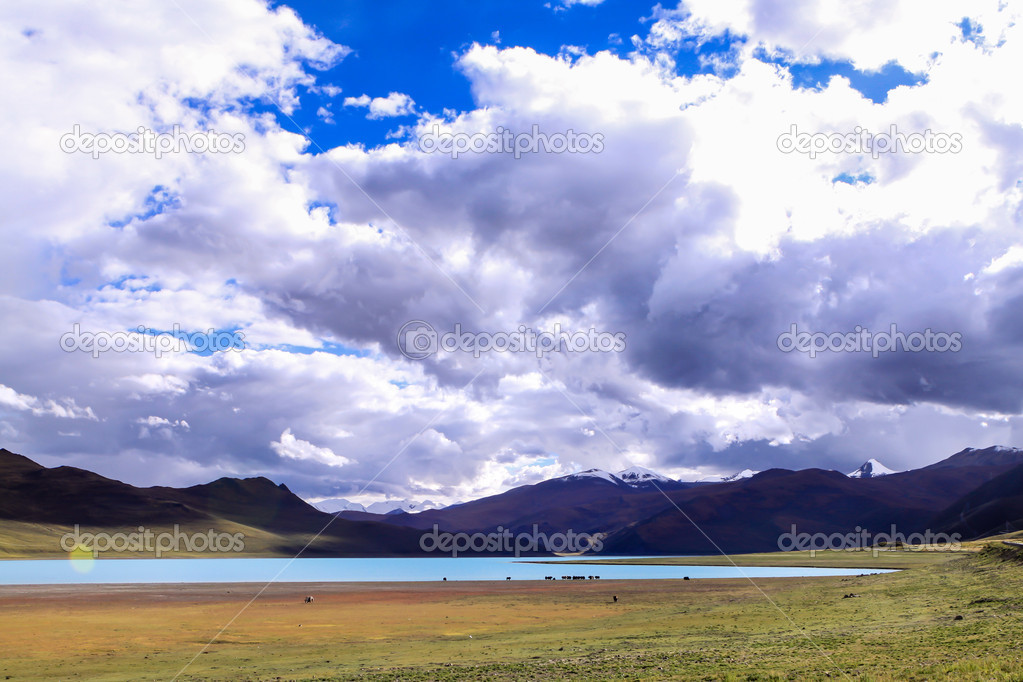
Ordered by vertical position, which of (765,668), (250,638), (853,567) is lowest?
(853,567)

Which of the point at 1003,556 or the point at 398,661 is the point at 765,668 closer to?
the point at 398,661

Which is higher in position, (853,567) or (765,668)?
(765,668)

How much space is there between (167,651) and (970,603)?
4630cm

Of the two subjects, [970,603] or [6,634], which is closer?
[970,603]

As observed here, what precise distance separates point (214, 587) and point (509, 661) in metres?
77.2

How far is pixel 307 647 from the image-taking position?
41.7 m

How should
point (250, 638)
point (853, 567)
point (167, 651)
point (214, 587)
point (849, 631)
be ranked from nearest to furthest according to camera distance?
point (849, 631), point (167, 651), point (250, 638), point (214, 587), point (853, 567)

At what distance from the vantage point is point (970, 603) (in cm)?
4153

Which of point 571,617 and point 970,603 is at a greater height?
point 970,603

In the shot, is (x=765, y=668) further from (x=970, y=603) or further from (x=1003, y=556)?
(x=1003, y=556)

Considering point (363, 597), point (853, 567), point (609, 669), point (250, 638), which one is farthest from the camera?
point (853, 567)

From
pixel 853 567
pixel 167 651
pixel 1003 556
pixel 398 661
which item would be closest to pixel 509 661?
pixel 398 661

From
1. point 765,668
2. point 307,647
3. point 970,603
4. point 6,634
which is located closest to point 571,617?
point 307,647

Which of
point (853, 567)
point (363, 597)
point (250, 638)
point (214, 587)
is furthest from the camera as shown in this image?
point (853, 567)
